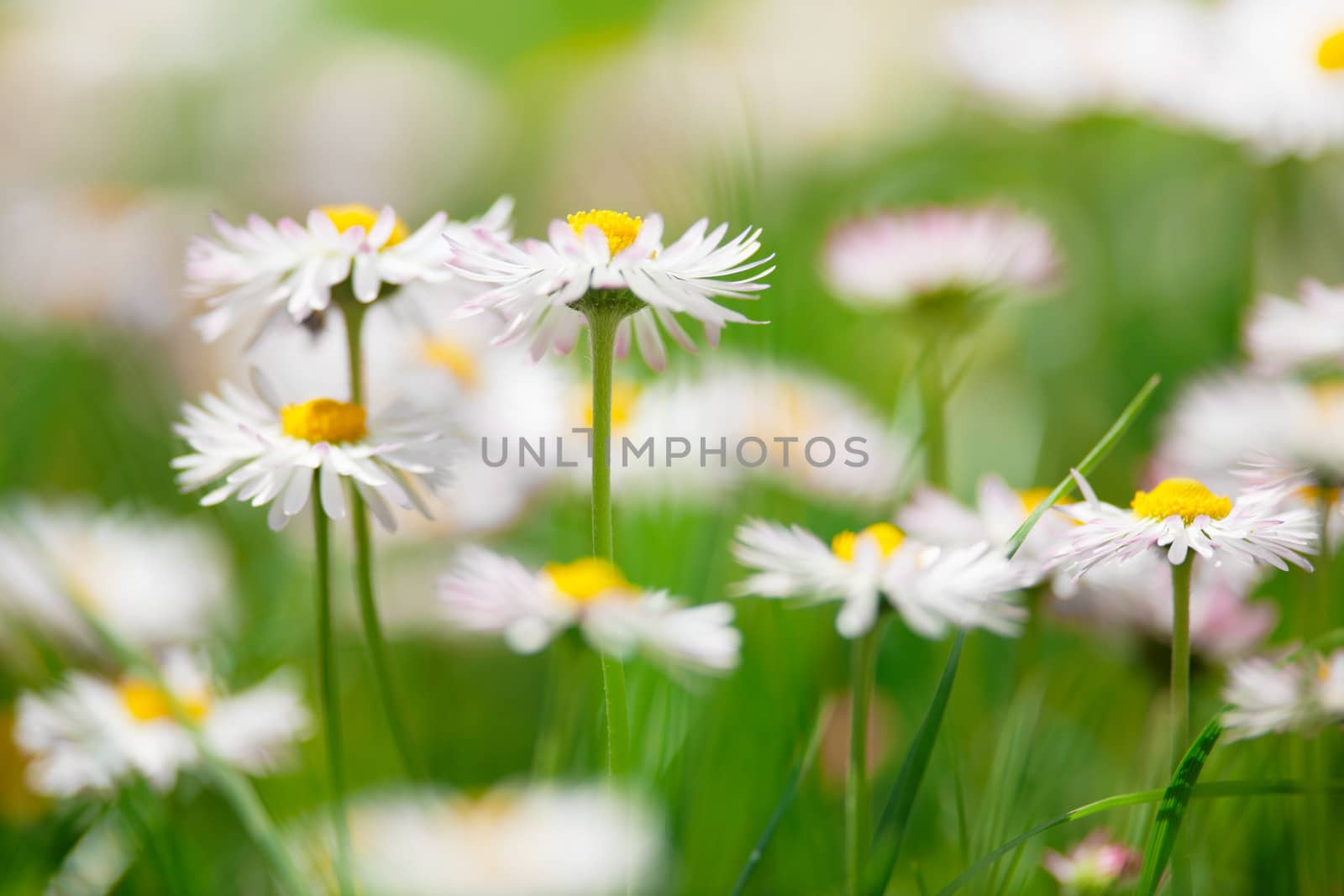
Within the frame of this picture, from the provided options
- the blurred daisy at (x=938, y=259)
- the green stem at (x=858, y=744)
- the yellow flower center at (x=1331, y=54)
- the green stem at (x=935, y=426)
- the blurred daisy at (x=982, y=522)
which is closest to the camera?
the green stem at (x=858, y=744)

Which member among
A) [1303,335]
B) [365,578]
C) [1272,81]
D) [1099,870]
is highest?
[1272,81]

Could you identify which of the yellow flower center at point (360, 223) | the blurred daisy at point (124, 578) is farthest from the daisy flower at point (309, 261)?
the blurred daisy at point (124, 578)

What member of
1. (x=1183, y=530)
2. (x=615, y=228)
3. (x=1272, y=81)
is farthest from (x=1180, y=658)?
(x=1272, y=81)

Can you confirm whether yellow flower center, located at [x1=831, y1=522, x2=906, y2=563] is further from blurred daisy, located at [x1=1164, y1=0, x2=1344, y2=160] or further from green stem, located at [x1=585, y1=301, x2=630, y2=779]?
blurred daisy, located at [x1=1164, y1=0, x2=1344, y2=160]

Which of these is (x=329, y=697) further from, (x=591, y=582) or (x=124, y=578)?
(x=124, y=578)

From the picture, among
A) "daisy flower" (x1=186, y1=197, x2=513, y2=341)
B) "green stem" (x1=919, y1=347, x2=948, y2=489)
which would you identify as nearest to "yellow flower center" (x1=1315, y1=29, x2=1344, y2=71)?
"green stem" (x1=919, y1=347, x2=948, y2=489)

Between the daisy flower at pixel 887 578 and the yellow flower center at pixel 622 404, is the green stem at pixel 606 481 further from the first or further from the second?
the yellow flower center at pixel 622 404
